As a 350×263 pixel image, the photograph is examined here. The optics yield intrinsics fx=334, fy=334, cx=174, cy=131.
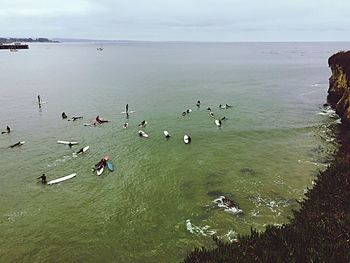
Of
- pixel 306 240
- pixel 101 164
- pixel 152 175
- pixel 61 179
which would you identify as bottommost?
pixel 61 179

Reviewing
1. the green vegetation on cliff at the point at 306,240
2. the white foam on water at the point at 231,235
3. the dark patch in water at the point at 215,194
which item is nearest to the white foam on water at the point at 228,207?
the dark patch in water at the point at 215,194

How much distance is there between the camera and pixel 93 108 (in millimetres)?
69750

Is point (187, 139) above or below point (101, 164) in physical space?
above

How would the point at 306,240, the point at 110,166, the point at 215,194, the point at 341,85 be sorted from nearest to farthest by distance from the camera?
the point at 306,240 → the point at 215,194 → the point at 110,166 → the point at 341,85

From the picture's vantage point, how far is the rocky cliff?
179 ft

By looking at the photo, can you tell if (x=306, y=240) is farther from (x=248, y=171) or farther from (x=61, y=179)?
(x=61, y=179)

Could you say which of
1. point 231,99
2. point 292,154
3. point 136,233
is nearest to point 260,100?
point 231,99

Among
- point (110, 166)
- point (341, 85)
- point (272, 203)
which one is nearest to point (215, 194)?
point (272, 203)

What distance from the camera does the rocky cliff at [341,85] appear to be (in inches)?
2151

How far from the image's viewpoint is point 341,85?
6419 cm

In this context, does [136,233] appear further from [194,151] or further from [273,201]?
[194,151]

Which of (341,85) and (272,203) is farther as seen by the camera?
(341,85)

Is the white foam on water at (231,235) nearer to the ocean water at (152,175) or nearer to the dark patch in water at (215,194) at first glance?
the ocean water at (152,175)

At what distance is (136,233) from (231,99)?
55397mm
